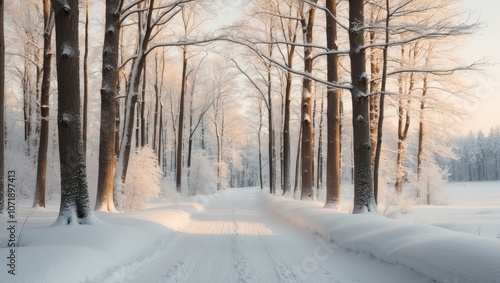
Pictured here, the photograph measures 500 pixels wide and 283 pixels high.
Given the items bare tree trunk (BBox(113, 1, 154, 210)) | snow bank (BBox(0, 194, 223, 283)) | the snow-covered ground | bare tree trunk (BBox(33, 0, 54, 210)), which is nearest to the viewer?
the snow-covered ground

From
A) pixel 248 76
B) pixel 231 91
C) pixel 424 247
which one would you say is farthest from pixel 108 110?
pixel 231 91

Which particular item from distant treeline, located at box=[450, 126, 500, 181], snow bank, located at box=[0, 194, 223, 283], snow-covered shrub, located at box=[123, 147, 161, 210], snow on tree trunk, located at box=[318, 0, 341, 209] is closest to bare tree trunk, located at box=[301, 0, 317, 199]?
snow on tree trunk, located at box=[318, 0, 341, 209]

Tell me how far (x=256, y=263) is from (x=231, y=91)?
87.2ft

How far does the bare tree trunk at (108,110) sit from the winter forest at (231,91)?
0.10 ft

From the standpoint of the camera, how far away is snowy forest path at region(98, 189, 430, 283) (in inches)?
178

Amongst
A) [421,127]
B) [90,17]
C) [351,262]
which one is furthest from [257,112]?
[351,262]

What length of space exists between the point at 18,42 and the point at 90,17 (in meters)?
4.74

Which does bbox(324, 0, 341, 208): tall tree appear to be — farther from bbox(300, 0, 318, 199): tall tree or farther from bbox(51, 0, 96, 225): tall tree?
bbox(51, 0, 96, 225): tall tree

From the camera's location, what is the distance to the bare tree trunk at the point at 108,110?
33.7 feet

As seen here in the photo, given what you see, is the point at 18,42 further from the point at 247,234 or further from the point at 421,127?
the point at 421,127

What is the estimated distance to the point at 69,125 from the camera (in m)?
6.66

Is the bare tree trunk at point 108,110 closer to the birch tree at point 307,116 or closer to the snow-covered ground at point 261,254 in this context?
the snow-covered ground at point 261,254

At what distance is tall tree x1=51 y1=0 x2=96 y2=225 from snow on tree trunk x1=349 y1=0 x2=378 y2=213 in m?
6.21

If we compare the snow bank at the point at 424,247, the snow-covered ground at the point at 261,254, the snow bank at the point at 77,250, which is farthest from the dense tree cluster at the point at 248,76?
the snow bank at the point at 424,247
